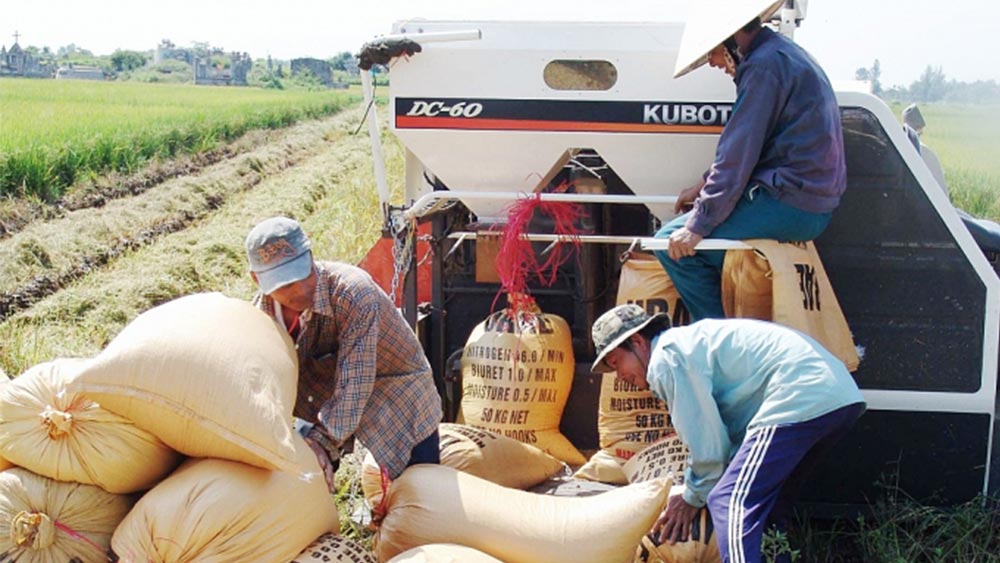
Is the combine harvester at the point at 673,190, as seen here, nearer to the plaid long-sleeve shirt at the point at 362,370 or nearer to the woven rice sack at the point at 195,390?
the plaid long-sleeve shirt at the point at 362,370

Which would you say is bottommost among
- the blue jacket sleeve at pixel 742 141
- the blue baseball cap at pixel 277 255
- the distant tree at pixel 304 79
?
the distant tree at pixel 304 79

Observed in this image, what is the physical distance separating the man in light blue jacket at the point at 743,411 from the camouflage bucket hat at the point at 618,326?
0.6 inches

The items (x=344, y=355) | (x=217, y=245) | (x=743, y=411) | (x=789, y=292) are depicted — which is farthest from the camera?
(x=217, y=245)

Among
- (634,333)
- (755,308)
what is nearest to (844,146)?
(755,308)

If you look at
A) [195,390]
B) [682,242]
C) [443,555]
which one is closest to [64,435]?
[195,390]

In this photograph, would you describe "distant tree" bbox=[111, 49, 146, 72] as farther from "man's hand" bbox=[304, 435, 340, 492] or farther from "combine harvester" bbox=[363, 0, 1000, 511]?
"man's hand" bbox=[304, 435, 340, 492]

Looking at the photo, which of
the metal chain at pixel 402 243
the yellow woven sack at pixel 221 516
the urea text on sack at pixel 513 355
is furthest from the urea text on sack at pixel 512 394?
the yellow woven sack at pixel 221 516

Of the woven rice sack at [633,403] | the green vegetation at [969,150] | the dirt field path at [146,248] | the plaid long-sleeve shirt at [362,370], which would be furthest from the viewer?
the green vegetation at [969,150]

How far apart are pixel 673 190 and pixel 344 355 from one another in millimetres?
1623

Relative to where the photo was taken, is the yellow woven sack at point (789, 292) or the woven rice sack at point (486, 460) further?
the woven rice sack at point (486, 460)

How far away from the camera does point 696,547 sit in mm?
3908

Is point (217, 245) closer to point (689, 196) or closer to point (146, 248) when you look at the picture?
point (146, 248)

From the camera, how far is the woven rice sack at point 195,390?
11.3 ft

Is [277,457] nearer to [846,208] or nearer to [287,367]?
[287,367]
